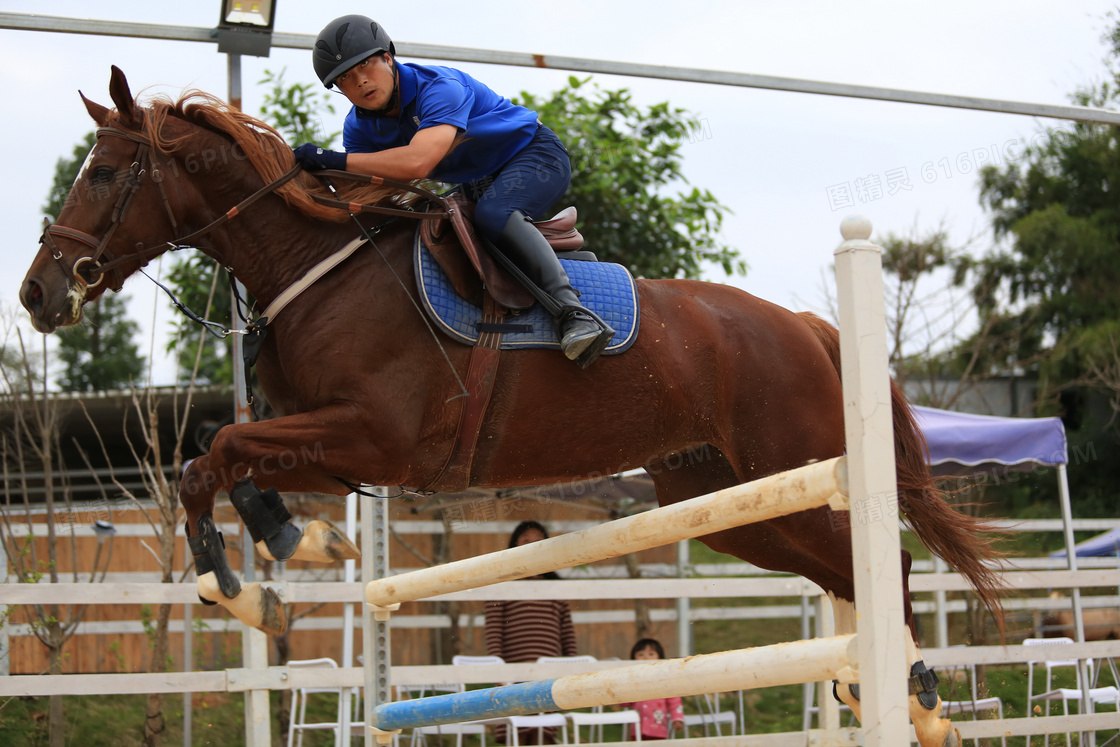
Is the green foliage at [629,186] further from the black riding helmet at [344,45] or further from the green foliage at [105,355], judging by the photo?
the green foliage at [105,355]

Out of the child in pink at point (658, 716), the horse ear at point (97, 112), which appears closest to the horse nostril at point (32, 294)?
the horse ear at point (97, 112)

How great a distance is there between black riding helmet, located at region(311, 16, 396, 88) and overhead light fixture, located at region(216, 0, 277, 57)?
207 cm

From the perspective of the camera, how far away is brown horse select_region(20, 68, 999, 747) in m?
2.86

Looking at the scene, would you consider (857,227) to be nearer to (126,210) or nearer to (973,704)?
(126,210)

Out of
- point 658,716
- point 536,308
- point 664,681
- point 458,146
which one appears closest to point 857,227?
point 664,681

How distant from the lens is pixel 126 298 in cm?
2569

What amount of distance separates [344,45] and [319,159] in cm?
38

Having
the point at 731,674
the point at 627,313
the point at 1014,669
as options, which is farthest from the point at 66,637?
the point at 1014,669

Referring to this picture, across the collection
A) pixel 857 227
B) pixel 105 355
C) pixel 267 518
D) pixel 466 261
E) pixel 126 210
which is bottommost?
pixel 267 518

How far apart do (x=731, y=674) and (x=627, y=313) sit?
1.49m

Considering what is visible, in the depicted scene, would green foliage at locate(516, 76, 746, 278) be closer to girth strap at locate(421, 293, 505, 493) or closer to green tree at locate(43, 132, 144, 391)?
girth strap at locate(421, 293, 505, 493)

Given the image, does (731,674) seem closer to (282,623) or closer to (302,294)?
(282,623)

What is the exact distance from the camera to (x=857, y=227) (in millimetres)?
1940

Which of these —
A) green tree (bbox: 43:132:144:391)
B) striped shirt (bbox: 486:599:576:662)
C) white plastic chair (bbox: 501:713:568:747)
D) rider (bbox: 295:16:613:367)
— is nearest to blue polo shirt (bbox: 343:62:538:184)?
rider (bbox: 295:16:613:367)
